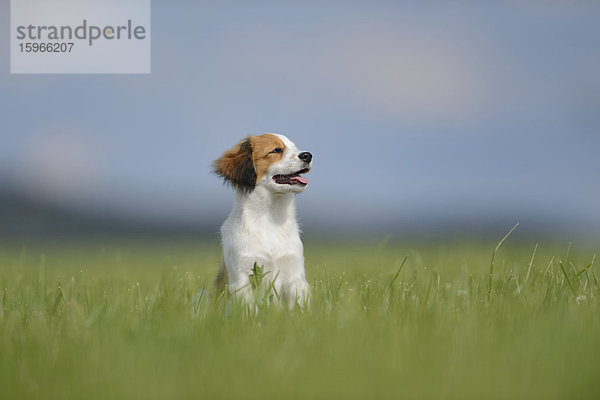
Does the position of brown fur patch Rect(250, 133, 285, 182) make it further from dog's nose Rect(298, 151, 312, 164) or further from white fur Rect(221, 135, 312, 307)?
dog's nose Rect(298, 151, 312, 164)

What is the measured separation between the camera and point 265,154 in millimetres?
5922

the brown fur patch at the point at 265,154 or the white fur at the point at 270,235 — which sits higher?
the brown fur patch at the point at 265,154

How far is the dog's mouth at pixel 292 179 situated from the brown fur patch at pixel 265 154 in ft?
0.54

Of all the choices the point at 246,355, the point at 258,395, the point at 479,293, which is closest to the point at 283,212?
the point at 479,293

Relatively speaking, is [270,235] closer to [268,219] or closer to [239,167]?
[268,219]

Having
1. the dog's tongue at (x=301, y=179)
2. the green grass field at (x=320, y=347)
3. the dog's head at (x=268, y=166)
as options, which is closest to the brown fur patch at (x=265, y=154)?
the dog's head at (x=268, y=166)

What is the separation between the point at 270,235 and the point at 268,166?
2.37ft

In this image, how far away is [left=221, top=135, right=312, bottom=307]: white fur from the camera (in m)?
5.59

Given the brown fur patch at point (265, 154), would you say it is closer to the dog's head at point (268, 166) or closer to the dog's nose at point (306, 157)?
the dog's head at point (268, 166)

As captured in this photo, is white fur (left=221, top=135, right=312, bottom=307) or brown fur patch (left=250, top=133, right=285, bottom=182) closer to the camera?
white fur (left=221, top=135, right=312, bottom=307)

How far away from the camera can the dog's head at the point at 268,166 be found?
5.71 m

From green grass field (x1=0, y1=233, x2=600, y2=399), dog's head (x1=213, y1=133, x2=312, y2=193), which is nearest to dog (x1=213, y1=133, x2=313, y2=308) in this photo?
dog's head (x1=213, y1=133, x2=312, y2=193)

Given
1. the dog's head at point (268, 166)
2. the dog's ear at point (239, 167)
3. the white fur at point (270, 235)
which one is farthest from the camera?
the dog's ear at point (239, 167)

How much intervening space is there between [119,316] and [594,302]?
12.8 feet
